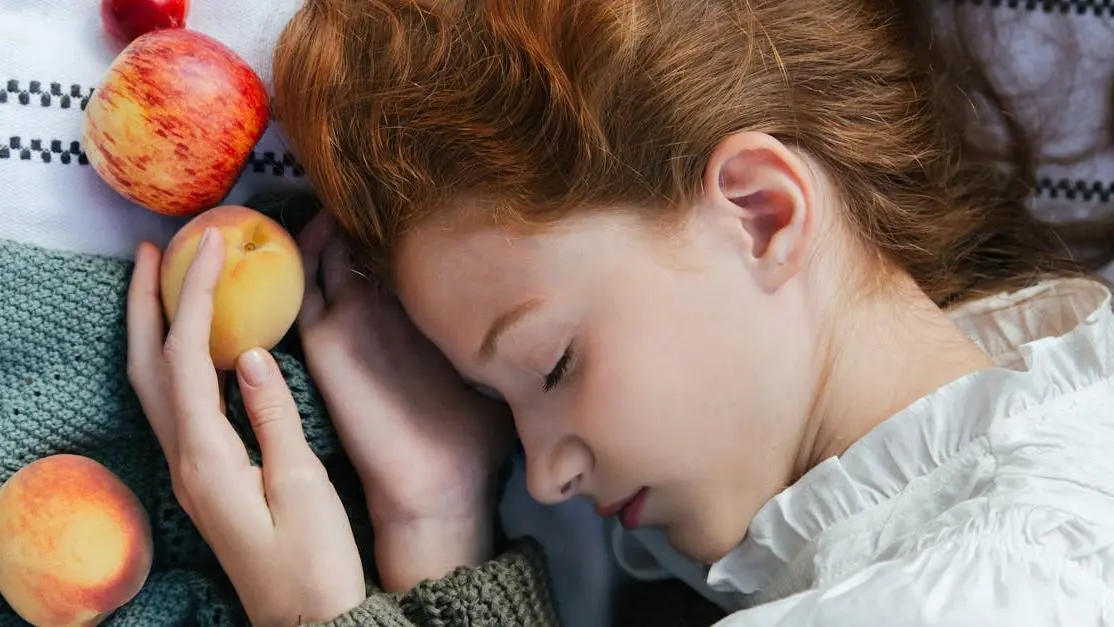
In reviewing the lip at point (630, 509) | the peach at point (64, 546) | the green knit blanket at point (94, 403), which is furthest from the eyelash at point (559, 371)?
the peach at point (64, 546)

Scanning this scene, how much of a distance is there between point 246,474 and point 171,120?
0.30 metres

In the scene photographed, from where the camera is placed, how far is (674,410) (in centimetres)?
93

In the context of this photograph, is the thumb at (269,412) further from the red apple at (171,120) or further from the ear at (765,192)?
the ear at (765,192)

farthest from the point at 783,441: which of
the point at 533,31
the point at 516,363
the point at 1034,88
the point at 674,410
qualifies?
the point at 1034,88

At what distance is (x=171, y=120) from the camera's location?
917 millimetres

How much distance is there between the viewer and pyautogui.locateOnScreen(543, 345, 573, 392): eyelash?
0.93m

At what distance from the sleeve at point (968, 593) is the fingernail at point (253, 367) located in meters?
0.47

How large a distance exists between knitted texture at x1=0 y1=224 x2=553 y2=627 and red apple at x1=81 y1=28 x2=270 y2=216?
4.0 inches

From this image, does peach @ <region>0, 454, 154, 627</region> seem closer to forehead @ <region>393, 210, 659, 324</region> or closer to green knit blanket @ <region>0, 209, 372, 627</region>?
green knit blanket @ <region>0, 209, 372, 627</region>

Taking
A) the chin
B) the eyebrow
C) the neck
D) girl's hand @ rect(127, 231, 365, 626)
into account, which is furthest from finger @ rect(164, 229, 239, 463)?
the neck

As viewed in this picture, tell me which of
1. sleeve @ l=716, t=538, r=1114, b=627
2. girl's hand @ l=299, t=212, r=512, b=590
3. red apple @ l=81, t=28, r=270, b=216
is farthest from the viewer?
girl's hand @ l=299, t=212, r=512, b=590

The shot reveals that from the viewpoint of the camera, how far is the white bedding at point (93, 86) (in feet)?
3.24

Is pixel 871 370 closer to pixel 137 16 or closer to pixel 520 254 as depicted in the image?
pixel 520 254

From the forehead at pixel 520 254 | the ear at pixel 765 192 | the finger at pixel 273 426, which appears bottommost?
the finger at pixel 273 426
